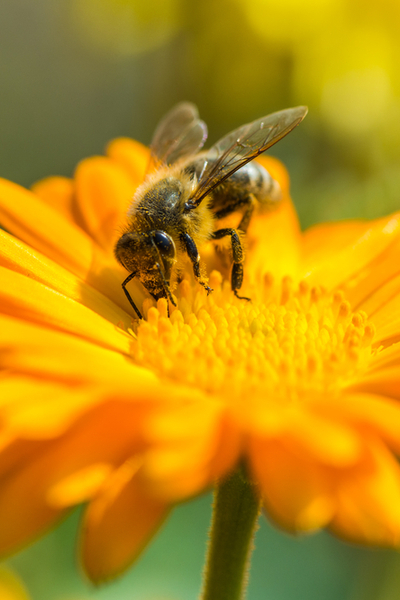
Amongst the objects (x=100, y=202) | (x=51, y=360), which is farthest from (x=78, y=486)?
(x=100, y=202)

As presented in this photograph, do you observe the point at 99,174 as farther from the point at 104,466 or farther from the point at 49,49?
the point at 49,49

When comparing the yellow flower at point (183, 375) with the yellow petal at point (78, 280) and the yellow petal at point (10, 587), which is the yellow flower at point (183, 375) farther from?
the yellow petal at point (10, 587)

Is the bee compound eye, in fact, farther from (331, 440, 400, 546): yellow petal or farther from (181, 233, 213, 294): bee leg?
Result: (331, 440, 400, 546): yellow petal

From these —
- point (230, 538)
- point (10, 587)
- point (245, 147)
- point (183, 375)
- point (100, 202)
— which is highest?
point (100, 202)

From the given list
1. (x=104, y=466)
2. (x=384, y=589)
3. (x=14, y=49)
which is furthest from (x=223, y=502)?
(x=14, y=49)

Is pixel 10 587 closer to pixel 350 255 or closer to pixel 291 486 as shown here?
pixel 350 255

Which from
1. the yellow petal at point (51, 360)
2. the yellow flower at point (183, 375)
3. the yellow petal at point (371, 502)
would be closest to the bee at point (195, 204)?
the yellow flower at point (183, 375)
